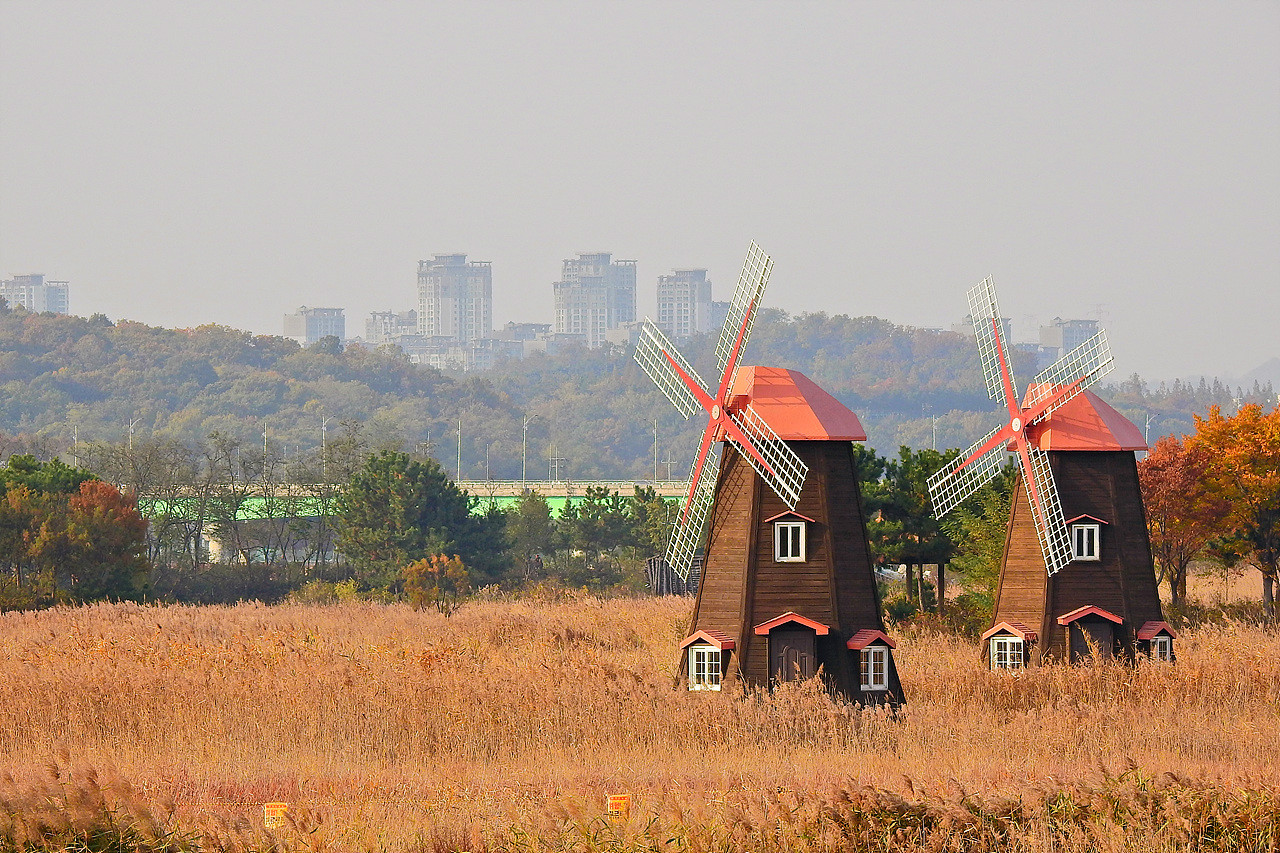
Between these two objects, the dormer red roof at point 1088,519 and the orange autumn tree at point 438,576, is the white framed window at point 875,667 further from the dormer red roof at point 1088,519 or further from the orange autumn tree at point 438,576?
the orange autumn tree at point 438,576

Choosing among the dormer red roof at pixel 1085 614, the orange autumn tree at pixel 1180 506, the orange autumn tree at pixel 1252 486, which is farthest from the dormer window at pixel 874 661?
the orange autumn tree at pixel 1252 486

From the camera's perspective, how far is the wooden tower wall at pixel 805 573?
2144 centimetres

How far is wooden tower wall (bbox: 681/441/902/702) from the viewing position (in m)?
21.4

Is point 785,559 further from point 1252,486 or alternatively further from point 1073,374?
point 1252,486

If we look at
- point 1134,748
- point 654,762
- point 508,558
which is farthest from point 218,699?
point 508,558

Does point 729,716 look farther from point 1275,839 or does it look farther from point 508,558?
point 508,558

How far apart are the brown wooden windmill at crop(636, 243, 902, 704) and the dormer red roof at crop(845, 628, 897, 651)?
2 centimetres

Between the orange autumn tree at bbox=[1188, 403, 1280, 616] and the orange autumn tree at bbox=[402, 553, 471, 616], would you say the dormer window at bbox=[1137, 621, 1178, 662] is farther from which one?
the orange autumn tree at bbox=[402, 553, 471, 616]

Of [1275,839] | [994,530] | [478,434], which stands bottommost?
[1275,839]

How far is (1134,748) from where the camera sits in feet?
60.1

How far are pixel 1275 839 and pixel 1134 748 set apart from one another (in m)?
5.26

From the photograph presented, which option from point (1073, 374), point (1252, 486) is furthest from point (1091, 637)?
point (1252, 486)

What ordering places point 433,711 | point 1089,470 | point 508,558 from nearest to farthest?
1. point 433,711
2. point 1089,470
3. point 508,558

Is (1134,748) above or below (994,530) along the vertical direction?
below
